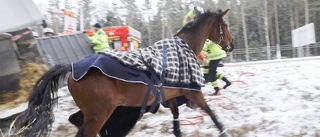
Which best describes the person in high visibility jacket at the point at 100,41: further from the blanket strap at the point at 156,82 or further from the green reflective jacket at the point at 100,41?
the blanket strap at the point at 156,82

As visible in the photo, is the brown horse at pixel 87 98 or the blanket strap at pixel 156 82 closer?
the brown horse at pixel 87 98

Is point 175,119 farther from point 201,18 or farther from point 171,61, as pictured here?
point 201,18

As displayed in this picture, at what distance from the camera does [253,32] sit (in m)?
47.7

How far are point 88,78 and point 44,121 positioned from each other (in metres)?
0.75

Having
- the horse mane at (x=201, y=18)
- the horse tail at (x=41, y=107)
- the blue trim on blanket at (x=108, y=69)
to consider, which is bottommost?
the horse tail at (x=41, y=107)

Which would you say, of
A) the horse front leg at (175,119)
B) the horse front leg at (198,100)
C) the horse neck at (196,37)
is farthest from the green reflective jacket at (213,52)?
the horse front leg at (198,100)

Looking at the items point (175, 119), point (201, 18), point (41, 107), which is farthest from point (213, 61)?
point (41, 107)

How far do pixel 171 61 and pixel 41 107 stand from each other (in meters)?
1.71

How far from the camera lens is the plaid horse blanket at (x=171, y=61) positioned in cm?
497

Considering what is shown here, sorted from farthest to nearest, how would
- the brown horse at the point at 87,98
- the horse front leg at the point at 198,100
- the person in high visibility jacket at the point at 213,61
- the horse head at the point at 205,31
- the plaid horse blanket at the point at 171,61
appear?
the person in high visibility jacket at the point at 213,61 → the horse head at the point at 205,31 → the horse front leg at the point at 198,100 → the plaid horse blanket at the point at 171,61 → the brown horse at the point at 87,98

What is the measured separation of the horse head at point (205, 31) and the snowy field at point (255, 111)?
4.11ft

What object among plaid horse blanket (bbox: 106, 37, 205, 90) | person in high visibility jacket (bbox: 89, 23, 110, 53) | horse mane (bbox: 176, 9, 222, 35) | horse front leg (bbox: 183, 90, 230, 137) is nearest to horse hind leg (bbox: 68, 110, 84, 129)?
plaid horse blanket (bbox: 106, 37, 205, 90)

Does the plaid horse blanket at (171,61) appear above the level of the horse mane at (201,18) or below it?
below

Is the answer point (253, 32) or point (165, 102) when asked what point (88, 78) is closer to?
point (165, 102)
